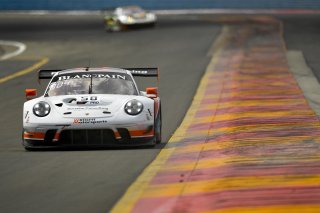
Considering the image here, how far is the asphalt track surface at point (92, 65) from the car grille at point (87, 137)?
133mm

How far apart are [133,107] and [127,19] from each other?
113 ft

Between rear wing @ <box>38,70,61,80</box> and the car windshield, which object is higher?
rear wing @ <box>38,70,61,80</box>

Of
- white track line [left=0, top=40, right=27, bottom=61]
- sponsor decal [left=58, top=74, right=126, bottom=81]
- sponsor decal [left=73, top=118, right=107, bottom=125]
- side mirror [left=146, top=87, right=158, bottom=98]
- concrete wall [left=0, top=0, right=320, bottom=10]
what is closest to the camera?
sponsor decal [left=73, top=118, right=107, bottom=125]

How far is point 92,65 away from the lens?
2917cm

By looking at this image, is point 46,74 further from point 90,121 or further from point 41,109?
point 90,121

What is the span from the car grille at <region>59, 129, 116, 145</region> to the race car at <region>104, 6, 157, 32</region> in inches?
1321

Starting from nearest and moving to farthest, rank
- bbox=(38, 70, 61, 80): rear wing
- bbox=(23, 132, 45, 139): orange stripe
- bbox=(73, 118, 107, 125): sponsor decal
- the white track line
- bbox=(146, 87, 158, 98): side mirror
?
bbox=(73, 118, 107, 125): sponsor decal, bbox=(23, 132, 45, 139): orange stripe, bbox=(146, 87, 158, 98): side mirror, bbox=(38, 70, 61, 80): rear wing, the white track line

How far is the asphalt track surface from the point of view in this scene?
8.80 metres

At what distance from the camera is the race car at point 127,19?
45562 mm

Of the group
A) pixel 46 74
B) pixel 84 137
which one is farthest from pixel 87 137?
pixel 46 74

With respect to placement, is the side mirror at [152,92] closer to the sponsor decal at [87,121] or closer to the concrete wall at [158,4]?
the sponsor decal at [87,121]

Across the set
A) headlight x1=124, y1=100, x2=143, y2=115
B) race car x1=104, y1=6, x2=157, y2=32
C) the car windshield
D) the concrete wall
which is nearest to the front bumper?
headlight x1=124, y1=100, x2=143, y2=115

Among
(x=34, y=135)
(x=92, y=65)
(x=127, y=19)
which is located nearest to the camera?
(x=34, y=135)

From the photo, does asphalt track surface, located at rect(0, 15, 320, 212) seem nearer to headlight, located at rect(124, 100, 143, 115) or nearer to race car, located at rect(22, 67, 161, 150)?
race car, located at rect(22, 67, 161, 150)
